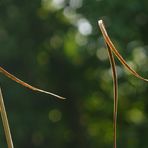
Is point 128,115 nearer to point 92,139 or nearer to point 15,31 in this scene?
point 92,139

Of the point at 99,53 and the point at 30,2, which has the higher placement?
the point at 30,2

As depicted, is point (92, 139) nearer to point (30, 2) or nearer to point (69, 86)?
point (69, 86)

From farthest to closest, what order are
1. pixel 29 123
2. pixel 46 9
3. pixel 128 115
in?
pixel 128 115, pixel 46 9, pixel 29 123

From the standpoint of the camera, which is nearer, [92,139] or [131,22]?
[131,22]

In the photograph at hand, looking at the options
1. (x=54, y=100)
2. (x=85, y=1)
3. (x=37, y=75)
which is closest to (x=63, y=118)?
(x=54, y=100)

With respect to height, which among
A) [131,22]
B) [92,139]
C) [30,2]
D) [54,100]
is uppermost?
[30,2]

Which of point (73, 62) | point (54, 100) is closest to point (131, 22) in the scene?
point (73, 62)

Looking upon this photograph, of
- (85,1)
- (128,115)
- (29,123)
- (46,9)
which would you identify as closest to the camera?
(85,1)
